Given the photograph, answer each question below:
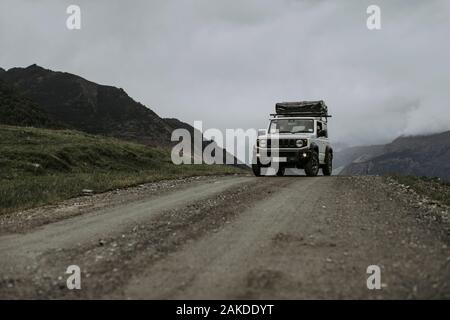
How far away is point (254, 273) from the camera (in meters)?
6.83

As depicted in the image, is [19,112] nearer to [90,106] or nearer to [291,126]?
[90,106]

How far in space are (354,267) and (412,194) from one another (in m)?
9.35

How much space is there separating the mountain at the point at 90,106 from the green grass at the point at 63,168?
59.6 metres

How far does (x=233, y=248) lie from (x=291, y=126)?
15.8m

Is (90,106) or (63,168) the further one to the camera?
(90,106)

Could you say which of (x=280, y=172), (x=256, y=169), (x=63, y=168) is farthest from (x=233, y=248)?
(x=63, y=168)

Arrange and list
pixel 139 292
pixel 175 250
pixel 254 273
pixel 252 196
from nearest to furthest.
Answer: pixel 139 292, pixel 254 273, pixel 175 250, pixel 252 196

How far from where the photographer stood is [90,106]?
110750 millimetres

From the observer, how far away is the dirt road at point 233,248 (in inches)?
250

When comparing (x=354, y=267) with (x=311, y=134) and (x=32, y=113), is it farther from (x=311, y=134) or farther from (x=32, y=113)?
(x=32, y=113)

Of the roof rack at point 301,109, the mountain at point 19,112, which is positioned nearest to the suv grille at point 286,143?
the roof rack at point 301,109

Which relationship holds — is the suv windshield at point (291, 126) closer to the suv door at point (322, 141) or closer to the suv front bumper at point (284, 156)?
the suv door at point (322, 141)
